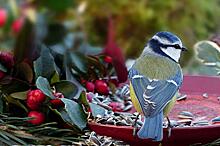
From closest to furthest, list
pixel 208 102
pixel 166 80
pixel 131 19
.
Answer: pixel 166 80 → pixel 208 102 → pixel 131 19

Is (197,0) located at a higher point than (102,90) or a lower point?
higher

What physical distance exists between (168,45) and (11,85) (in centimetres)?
36

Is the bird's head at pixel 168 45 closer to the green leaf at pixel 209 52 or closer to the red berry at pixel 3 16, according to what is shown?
the green leaf at pixel 209 52

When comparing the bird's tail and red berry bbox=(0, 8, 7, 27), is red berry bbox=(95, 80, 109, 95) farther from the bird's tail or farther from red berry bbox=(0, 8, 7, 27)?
red berry bbox=(0, 8, 7, 27)

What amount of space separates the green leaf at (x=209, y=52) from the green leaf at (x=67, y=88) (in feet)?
1.53

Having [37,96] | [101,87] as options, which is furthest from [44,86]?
[101,87]

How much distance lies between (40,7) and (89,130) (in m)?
0.56

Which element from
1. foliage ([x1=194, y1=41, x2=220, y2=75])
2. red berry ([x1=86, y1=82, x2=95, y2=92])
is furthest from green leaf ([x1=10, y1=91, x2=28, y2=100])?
foliage ([x1=194, y1=41, x2=220, y2=75])

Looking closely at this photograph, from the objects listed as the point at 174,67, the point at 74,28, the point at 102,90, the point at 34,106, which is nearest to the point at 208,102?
the point at 174,67

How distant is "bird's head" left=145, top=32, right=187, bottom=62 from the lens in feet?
3.10

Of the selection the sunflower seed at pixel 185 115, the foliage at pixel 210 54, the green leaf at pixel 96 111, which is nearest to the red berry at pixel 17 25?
the green leaf at pixel 96 111

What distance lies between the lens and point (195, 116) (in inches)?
33.7

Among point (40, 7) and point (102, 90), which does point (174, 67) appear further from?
point (40, 7)

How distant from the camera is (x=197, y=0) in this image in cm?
344
